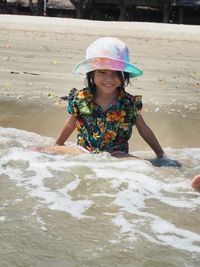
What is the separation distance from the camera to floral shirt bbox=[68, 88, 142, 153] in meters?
4.25

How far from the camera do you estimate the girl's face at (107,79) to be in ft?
13.5

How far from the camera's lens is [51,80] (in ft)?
25.9

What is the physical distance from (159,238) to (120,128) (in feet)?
5.30

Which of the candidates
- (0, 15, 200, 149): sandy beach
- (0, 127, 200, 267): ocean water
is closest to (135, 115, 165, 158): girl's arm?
(0, 127, 200, 267): ocean water

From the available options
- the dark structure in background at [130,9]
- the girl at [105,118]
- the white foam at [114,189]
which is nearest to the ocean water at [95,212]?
the white foam at [114,189]

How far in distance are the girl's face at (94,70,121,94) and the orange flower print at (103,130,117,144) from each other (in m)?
0.32

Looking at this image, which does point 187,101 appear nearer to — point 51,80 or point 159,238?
point 51,80

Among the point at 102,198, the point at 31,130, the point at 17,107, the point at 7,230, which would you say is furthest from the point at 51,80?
the point at 7,230

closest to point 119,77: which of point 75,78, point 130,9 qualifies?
point 75,78

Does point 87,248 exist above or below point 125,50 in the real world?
below

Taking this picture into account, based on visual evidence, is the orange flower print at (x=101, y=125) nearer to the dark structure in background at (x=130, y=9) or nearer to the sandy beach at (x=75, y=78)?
the sandy beach at (x=75, y=78)

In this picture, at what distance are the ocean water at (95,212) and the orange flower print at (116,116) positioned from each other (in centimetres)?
29

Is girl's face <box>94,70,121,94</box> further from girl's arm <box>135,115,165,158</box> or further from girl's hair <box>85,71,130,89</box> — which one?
girl's arm <box>135,115,165,158</box>

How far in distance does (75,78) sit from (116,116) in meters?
3.88
